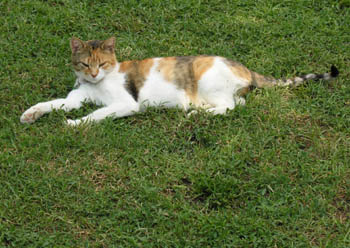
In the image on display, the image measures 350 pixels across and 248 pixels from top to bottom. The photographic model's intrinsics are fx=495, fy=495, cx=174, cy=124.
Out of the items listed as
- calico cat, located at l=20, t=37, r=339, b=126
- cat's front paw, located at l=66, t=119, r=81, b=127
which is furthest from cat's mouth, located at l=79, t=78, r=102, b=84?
cat's front paw, located at l=66, t=119, r=81, b=127

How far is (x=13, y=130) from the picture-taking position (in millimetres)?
4801

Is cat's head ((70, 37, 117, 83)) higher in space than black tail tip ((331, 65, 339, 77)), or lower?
higher

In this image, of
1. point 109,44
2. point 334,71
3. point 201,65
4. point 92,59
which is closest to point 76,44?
point 92,59

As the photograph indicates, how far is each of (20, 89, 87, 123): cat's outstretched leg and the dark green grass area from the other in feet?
0.27

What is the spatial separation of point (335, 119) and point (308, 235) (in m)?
1.59

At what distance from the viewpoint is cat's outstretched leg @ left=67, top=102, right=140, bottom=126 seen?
16.0ft

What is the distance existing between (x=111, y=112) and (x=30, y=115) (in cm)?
79

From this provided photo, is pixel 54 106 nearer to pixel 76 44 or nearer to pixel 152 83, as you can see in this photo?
pixel 76 44

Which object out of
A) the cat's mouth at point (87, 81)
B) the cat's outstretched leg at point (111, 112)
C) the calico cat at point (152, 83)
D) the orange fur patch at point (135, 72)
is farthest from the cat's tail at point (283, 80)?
the cat's mouth at point (87, 81)

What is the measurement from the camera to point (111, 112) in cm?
497

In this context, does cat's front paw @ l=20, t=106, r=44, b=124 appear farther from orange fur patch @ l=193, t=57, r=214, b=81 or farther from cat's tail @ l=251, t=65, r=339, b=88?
cat's tail @ l=251, t=65, r=339, b=88

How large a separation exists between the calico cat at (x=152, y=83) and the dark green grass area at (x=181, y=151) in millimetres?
130

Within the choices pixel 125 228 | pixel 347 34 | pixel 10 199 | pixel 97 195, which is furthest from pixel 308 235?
pixel 347 34

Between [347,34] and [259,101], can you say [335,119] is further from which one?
[347,34]
